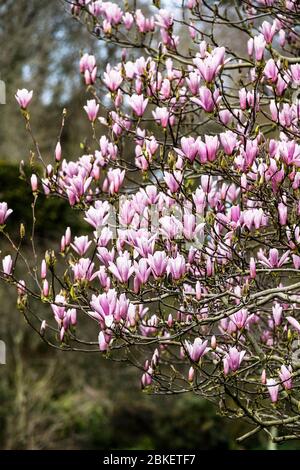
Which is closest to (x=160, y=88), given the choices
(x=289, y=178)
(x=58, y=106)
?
(x=289, y=178)

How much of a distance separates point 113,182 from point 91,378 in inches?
397

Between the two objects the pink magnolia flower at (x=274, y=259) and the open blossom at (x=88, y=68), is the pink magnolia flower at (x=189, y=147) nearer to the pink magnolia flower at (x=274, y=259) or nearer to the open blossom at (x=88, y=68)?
the pink magnolia flower at (x=274, y=259)

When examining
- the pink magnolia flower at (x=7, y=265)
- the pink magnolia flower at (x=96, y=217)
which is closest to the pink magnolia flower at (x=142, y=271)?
the pink magnolia flower at (x=96, y=217)

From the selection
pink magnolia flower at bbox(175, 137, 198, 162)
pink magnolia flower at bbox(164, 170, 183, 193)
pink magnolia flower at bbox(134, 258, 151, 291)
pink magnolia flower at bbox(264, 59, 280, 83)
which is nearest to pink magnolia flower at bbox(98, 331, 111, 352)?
Answer: pink magnolia flower at bbox(134, 258, 151, 291)

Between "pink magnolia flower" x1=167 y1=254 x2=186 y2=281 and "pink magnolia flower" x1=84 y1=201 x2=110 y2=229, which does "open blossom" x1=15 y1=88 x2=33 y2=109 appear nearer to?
"pink magnolia flower" x1=84 y1=201 x2=110 y2=229

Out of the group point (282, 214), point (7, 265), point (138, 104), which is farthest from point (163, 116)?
point (7, 265)

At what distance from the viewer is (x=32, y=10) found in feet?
54.6

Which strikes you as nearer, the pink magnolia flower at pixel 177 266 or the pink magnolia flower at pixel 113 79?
the pink magnolia flower at pixel 177 266

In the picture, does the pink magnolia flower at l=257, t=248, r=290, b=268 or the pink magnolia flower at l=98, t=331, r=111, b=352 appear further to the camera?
the pink magnolia flower at l=257, t=248, r=290, b=268

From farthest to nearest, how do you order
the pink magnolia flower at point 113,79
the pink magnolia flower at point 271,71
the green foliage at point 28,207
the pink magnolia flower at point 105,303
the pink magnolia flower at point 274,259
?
the green foliage at point 28,207
the pink magnolia flower at point 113,79
the pink magnolia flower at point 274,259
the pink magnolia flower at point 271,71
the pink magnolia flower at point 105,303

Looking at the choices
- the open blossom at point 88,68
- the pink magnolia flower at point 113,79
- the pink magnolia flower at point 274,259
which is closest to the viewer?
the pink magnolia flower at point 274,259

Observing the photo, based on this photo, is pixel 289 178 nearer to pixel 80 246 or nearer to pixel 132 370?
pixel 80 246

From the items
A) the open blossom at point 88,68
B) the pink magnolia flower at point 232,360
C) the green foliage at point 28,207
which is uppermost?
the green foliage at point 28,207

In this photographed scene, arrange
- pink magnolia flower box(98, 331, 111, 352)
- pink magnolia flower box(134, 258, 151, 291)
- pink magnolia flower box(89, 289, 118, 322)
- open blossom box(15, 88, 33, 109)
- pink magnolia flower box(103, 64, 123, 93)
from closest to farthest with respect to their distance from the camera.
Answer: pink magnolia flower box(89, 289, 118, 322), pink magnolia flower box(134, 258, 151, 291), pink magnolia flower box(98, 331, 111, 352), open blossom box(15, 88, 33, 109), pink magnolia flower box(103, 64, 123, 93)
